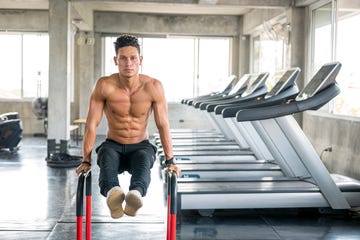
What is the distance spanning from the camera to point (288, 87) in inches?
219

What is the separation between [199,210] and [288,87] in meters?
1.64

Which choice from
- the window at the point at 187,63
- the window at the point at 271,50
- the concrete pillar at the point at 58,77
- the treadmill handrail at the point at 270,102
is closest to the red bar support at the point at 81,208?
the treadmill handrail at the point at 270,102

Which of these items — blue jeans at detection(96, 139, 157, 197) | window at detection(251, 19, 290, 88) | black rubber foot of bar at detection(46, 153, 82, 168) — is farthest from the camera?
window at detection(251, 19, 290, 88)

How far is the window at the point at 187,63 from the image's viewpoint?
13.5 metres

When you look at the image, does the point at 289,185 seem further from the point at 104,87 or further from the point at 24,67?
the point at 24,67

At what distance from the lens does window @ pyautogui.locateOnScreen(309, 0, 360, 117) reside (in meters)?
7.01

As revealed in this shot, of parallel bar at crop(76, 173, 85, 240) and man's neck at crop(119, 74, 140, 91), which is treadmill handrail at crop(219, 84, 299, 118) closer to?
man's neck at crop(119, 74, 140, 91)

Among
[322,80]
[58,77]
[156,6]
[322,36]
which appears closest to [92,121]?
[322,80]

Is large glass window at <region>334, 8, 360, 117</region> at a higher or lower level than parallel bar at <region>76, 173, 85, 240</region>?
higher

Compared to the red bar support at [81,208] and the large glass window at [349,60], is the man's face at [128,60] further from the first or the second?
the large glass window at [349,60]

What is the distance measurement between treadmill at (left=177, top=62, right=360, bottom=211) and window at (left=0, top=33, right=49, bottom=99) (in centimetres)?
889

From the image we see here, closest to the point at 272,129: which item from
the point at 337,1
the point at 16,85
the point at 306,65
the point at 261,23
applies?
the point at 337,1

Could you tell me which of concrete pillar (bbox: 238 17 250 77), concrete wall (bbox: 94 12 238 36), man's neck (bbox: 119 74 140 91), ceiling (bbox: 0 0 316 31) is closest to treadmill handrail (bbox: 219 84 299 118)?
man's neck (bbox: 119 74 140 91)

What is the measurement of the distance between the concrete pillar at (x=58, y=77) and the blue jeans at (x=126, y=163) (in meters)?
5.43
